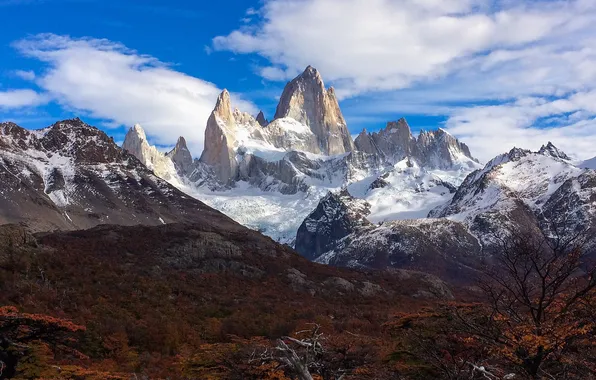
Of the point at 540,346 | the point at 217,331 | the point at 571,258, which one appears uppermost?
the point at 571,258

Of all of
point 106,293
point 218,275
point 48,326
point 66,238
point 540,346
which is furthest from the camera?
point 66,238

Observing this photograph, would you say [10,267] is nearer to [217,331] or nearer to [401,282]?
[217,331]

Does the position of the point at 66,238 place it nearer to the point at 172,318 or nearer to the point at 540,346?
the point at 172,318

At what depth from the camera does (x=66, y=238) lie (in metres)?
81.8

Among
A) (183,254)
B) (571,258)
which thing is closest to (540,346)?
(571,258)

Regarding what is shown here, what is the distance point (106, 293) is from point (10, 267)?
9.04 meters

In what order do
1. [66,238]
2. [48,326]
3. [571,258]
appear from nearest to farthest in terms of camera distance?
[571,258] → [48,326] → [66,238]

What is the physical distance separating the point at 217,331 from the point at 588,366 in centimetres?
3113

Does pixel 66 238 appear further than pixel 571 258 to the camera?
Yes

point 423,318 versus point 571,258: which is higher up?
point 571,258

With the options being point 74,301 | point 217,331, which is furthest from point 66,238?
point 217,331

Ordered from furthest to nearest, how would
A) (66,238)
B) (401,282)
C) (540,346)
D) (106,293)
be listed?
1. (401,282)
2. (66,238)
3. (106,293)
4. (540,346)

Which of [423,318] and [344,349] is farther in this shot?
[423,318]

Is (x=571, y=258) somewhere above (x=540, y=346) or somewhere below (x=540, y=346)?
above
